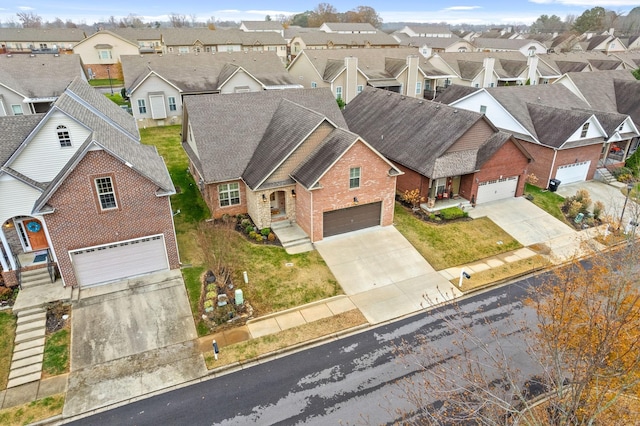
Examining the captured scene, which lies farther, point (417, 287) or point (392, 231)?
point (392, 231)

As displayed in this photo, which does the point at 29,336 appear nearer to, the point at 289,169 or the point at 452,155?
the point at 289,169

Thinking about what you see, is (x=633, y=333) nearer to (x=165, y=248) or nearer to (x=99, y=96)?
(x=165, y=248)

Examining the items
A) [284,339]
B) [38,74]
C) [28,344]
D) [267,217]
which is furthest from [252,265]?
[38,74]

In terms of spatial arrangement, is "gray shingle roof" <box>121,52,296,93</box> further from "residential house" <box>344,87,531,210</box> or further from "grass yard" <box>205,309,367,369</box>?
"grass yard" <box>205,309,367,369</box>

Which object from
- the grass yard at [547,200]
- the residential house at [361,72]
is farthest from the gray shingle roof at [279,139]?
the residential house at [361,72]

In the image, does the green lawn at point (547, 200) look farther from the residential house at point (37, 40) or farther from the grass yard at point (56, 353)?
the residential house at point (37, 40)

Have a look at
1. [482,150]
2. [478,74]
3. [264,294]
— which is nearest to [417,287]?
[264,294]
